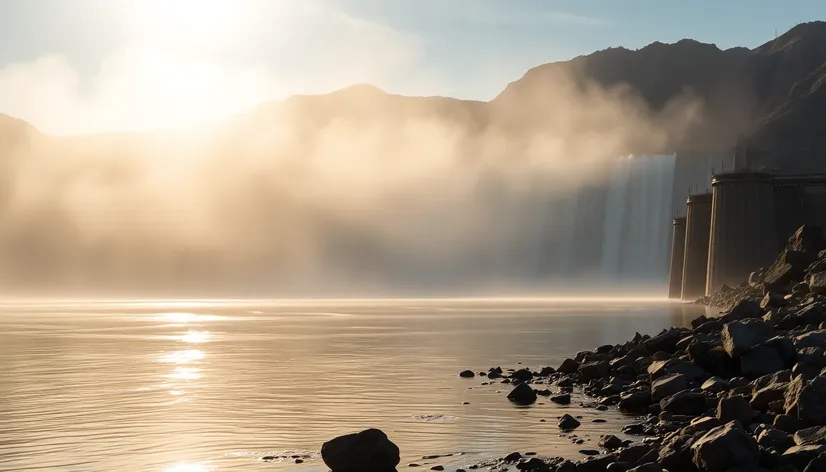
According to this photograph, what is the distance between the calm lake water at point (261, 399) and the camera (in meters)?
17.3

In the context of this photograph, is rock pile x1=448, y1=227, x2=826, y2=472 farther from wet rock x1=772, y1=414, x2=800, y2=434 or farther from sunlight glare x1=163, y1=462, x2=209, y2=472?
sunlight glare x1=163, y1=462, x2=209, y2=472

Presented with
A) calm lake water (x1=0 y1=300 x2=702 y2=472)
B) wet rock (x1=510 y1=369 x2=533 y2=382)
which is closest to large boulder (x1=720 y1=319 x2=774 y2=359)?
calm lake water (x1=0 y1=300 x2=702 y2=472)

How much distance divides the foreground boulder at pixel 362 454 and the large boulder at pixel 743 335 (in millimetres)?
9593

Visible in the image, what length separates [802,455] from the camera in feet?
43.8

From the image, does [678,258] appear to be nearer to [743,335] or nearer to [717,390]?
[743,335]

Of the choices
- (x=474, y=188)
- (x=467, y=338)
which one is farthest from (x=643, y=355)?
(x=474, y=188)

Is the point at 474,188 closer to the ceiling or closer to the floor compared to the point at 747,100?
closer to the floor

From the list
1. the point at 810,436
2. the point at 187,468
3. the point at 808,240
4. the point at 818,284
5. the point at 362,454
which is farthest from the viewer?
the point at 808,240

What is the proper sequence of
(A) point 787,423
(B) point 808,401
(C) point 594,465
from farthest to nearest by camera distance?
Answer: (B) point 808,401
(A) point 787,423
(C) point 594,465

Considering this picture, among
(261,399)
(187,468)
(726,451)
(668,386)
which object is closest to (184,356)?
Answer: (261,399)

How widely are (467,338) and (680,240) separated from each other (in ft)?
159

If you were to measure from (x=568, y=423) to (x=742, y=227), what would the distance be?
171ft

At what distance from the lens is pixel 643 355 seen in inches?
1036

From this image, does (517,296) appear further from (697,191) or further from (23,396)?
(23,396)
